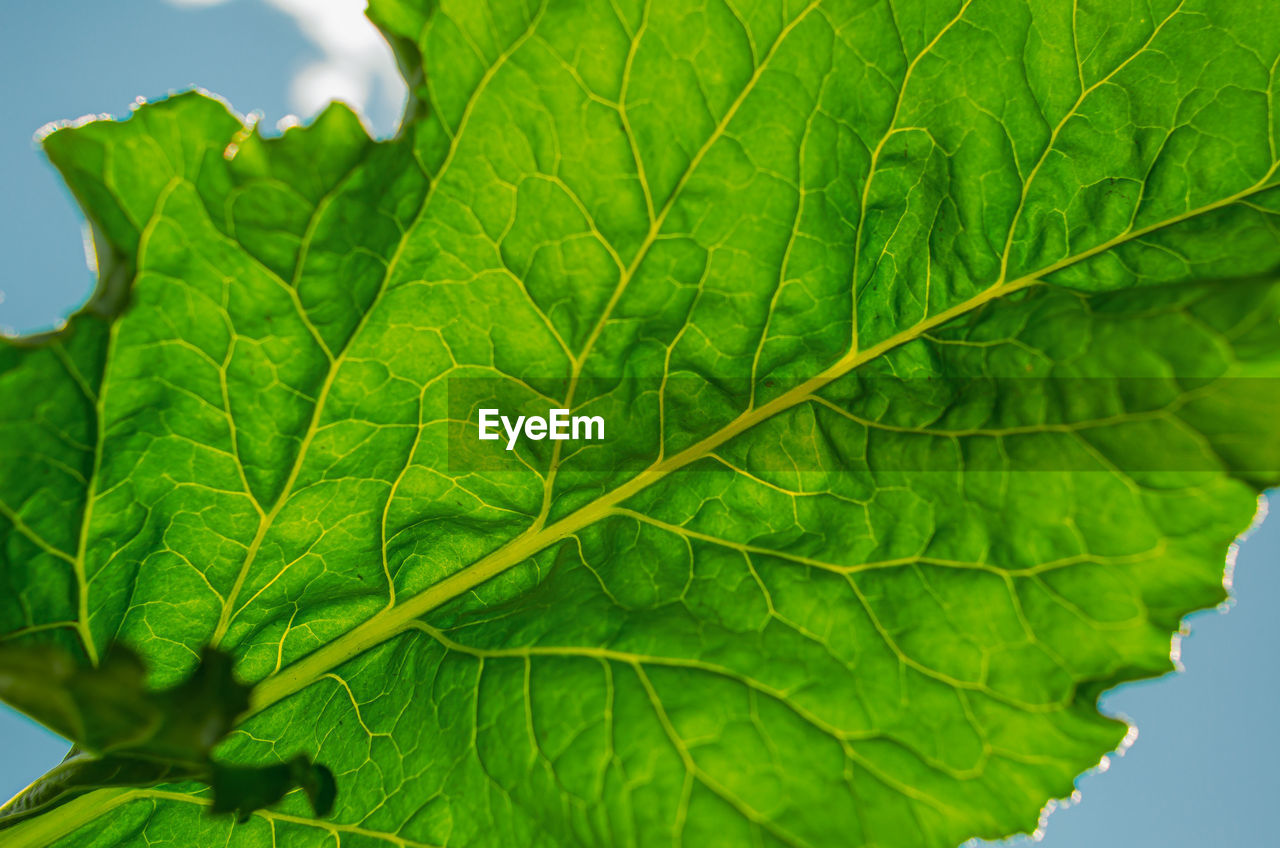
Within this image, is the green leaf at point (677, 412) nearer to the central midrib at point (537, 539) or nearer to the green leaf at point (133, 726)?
the central midrib at point (537, 539)

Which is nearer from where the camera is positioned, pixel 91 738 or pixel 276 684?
pixel 91 738

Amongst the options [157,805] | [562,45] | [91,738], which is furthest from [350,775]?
[562,45]

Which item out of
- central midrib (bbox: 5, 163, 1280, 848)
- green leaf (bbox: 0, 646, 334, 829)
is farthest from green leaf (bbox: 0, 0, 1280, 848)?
green leaf (bbox: 0, 646, 334, 829)

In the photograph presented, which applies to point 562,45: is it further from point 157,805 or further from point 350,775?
point 157,805

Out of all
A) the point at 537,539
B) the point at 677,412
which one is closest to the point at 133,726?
the point at 537,539

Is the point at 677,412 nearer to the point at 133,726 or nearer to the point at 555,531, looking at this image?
the point at 555,531

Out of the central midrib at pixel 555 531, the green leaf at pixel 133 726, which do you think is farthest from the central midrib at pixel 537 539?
the green leaf at pixel 133 726
